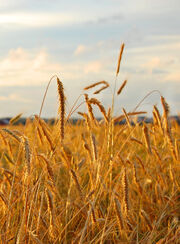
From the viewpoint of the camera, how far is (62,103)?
1769 millimetres

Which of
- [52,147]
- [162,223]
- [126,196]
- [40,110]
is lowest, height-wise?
[162,223]

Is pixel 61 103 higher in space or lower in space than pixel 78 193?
higher

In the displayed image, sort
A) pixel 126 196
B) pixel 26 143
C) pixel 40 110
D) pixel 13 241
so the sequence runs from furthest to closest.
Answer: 1. pixel 13 241
2. pixel 126 196
3. pixel 40 110
4. pixel 26 143

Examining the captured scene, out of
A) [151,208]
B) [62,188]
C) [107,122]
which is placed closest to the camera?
[107,122]

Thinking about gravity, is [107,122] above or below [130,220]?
above

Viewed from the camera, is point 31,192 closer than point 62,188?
Yes

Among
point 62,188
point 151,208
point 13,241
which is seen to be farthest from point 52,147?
point 62,188

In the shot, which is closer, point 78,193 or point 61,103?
point 61,103

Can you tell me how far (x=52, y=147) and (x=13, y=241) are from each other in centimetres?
67

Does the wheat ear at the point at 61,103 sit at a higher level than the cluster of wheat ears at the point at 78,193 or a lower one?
higher

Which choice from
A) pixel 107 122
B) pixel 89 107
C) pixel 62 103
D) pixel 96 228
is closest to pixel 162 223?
pixel 96 228

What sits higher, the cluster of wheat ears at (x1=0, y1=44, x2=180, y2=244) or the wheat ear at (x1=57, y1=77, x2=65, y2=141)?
the wheat ear at (x1=57, y1=77, x2=65, y2=141)

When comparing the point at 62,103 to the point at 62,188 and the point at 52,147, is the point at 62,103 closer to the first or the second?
the point at 52,147

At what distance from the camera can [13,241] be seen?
2162 mm
